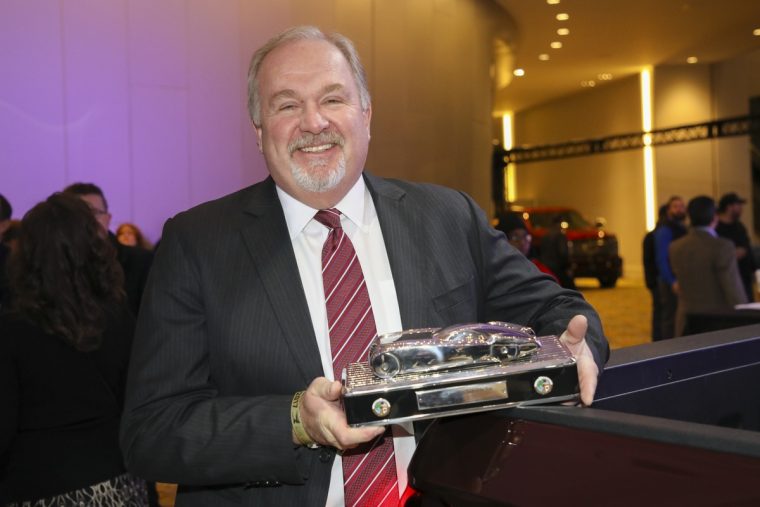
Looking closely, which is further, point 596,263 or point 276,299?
point 596,263

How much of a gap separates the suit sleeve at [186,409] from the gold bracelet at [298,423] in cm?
1

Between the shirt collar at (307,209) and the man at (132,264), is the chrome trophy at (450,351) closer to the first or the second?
the shirt collar at (307,209)

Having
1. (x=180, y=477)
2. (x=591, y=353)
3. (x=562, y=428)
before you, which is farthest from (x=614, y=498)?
(x=180, y=477)

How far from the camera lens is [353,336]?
1.44 meters

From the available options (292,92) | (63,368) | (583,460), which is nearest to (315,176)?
(292,92)

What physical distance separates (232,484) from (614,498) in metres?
0.73

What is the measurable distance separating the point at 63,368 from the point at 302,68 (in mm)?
1339

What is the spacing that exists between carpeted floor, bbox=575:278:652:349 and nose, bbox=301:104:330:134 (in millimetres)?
7007

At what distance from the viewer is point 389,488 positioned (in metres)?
1.40

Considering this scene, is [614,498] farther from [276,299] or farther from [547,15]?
[547,15]

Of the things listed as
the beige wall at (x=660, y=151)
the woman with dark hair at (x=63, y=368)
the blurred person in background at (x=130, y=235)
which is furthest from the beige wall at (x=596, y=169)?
the woman with dark hair at (x=63, y=368)

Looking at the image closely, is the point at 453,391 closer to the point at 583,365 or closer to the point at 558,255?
the point at 583,365

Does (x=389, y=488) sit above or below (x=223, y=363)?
below

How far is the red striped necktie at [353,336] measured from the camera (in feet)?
4.58
